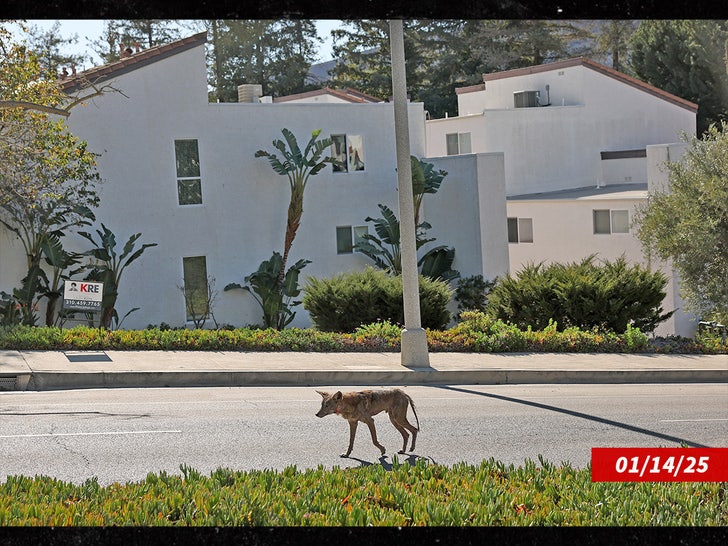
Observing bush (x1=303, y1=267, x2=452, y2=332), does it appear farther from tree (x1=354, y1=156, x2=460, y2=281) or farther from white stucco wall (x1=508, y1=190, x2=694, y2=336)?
white stucco wall (x1=508, y1=190, x2=694, y2=336)

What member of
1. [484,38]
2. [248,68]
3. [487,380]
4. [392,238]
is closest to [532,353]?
[487,380]

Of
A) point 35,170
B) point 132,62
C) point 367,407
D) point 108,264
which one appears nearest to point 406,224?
point 367,407

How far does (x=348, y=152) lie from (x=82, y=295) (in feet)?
37.2

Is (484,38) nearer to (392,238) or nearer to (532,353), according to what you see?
(392,238)

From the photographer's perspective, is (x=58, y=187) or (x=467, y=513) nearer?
(x=467, y=513)

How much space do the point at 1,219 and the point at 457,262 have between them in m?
12.2

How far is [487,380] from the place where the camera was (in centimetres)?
1599

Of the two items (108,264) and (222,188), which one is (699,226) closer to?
(222,188)

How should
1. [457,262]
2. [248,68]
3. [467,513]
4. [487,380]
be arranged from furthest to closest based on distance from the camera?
1. [248,68]
2. [457,262]
3. [487,380]
4. [467,513]

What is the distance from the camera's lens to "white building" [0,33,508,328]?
25344 millimetres

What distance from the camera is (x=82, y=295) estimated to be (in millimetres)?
18938
